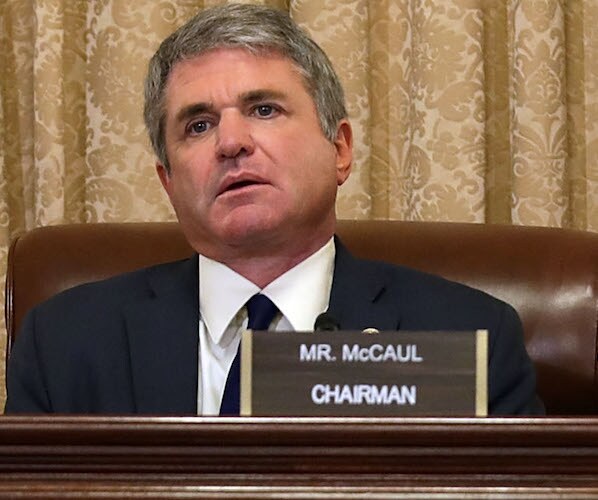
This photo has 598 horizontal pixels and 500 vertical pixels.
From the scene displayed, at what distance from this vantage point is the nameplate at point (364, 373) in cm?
98

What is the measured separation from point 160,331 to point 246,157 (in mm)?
288

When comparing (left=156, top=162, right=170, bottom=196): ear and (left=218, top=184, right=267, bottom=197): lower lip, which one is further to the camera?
(left=156, top=162, right=170, bottom=196): ear

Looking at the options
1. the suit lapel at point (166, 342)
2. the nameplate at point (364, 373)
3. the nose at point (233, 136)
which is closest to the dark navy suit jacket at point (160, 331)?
the suit lapel at point (166, 342)

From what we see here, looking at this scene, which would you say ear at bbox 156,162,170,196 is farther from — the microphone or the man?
the microphone

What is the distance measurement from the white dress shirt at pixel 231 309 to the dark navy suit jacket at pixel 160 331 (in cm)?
3

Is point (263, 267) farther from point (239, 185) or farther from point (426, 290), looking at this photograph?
point (426, 290)

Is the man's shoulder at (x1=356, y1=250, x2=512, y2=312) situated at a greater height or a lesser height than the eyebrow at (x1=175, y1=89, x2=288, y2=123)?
lesser

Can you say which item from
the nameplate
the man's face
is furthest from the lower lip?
the nameplate

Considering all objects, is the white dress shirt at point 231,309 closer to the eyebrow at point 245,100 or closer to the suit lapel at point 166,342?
the suit lapel at point 166,342

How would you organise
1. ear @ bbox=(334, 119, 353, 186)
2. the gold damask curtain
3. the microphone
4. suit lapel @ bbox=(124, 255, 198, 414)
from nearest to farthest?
1. the microphone
2. suit lapel @ bbox=(124, 255, 198, 414)
3. ear @ bbox=(334, 119, 353, 186)
4. the gold damask curtain

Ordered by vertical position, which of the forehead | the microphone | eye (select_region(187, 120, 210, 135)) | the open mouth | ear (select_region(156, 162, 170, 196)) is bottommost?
the microphone

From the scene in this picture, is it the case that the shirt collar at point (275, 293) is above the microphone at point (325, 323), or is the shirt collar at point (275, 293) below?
above

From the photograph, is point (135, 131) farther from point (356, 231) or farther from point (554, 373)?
point (554, 373)

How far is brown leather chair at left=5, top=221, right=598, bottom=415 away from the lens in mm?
1737
